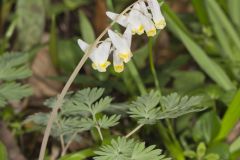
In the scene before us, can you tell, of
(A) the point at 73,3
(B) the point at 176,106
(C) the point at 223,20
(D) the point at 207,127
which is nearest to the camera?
(B) the point at 176,106

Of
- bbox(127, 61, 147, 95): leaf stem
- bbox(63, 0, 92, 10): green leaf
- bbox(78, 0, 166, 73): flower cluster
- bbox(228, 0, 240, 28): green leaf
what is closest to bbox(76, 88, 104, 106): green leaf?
bbox(78, 0, 166, 73): flower cluster

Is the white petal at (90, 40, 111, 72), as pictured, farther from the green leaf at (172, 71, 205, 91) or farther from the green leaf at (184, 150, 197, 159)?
the green leaf at (172, 71, 205, 91)

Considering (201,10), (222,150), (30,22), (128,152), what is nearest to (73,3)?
(30,22)

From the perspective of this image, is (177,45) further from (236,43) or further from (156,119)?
(156,119)

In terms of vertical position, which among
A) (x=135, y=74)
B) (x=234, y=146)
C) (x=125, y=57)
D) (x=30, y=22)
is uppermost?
(x=30, y=22)

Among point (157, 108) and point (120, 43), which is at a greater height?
point (120, 43)

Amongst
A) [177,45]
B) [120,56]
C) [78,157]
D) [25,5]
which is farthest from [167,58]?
[120,56]

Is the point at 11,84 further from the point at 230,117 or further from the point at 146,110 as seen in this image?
the point at 230,117
